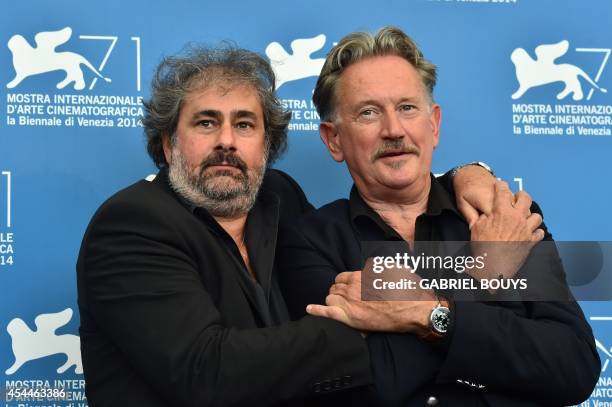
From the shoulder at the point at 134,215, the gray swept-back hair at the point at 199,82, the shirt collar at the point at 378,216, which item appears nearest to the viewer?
the shoulder at the point at 134,215

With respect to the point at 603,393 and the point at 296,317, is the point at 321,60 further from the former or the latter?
the point at 603,393

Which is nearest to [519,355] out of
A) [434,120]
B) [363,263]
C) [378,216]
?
[363,263]

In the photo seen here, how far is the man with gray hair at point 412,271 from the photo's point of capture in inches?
75.6

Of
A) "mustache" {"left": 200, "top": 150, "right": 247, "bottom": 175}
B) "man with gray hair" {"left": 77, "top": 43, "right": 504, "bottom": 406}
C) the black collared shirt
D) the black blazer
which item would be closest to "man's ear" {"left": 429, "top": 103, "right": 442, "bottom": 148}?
the black collared shirt

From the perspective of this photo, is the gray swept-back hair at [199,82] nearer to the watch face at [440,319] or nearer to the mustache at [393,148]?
the mustache at [393,148]

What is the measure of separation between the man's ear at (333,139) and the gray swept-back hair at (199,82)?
0.14 m

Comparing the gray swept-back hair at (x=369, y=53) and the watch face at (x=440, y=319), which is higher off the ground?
the gray swept-back hair at (x=369, y=53)

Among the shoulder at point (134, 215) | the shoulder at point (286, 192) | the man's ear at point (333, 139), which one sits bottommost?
the shoulder at point (134, 215)

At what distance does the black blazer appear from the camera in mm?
1851

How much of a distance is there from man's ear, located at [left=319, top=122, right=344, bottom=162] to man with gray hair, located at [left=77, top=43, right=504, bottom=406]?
0.47ft

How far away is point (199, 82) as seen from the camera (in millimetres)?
2387

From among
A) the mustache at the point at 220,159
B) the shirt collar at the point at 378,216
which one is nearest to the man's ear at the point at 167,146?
the mustache at the point at 220,159

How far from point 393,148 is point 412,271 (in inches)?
16.7

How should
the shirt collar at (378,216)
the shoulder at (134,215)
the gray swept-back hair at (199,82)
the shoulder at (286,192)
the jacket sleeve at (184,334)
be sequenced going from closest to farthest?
1. the jacket sleeve at (184,334)
2. the shoulder at (134,215)
3. the shirt collar at (378,216)
4. the gray swept-back hair at (199,82)
5. the shoulder at (286,192)
